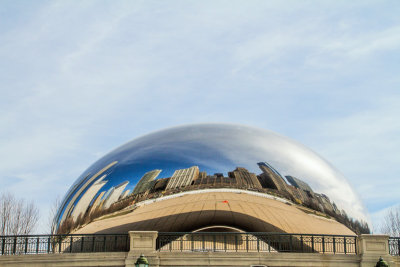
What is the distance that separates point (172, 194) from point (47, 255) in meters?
4.81

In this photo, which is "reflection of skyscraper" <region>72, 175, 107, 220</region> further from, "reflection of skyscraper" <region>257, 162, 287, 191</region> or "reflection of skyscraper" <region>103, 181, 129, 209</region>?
"reflection of skyscraper" <region>257, 162, 287, 191</region>

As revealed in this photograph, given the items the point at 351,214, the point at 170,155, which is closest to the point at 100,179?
the point at 170,155

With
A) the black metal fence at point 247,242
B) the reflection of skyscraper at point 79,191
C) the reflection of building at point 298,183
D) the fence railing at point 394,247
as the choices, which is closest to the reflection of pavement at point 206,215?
the black metal fence at point 247,242

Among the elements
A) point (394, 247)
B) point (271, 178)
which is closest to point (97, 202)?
point (271, 178)

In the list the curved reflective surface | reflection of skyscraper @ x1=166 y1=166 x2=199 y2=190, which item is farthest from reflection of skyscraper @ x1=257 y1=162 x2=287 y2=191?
reflection of skyscraper @ x1=166 y1=166 x2=199 y2=190

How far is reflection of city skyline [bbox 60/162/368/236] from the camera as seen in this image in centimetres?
2003

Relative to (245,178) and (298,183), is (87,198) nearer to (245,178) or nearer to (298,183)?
(245,178)

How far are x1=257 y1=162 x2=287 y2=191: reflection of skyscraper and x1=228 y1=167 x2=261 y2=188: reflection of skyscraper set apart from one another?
0.94 feet

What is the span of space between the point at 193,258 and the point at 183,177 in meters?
3.03

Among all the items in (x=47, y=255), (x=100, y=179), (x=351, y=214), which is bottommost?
(x=47, y=255)

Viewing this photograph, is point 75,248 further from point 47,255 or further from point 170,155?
point 170,155

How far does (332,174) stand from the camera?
23094 mm

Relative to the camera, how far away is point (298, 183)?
69.4ft

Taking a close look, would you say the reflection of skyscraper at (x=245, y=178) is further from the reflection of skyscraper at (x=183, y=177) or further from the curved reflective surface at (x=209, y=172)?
the reflection of skyscraper at (x=183, y=177)
